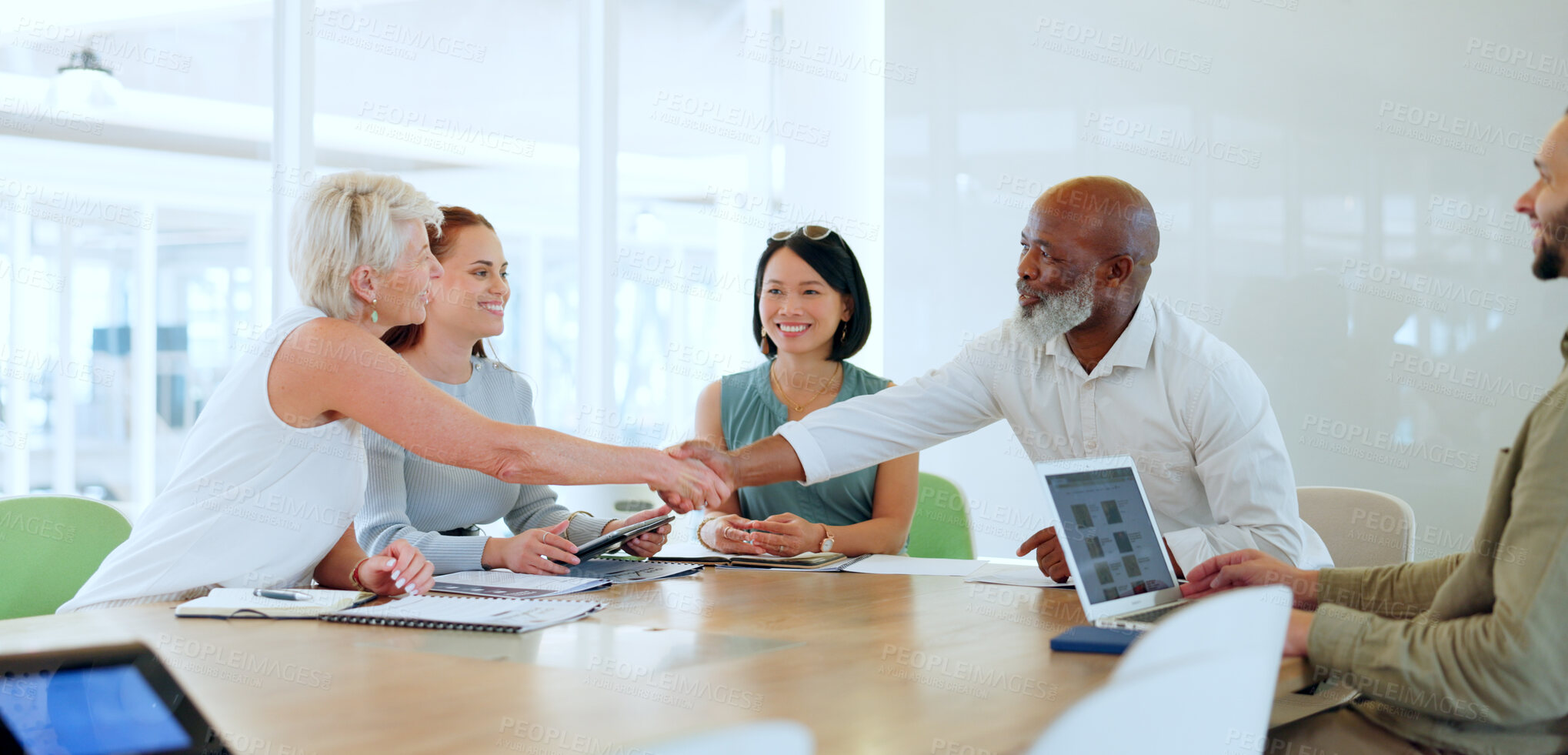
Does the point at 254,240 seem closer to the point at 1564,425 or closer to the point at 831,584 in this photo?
the point at 831,584

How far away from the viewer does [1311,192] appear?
3.83 m

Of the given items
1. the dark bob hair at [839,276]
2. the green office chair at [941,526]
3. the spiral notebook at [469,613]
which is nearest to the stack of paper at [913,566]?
the green office chair at [941,526]

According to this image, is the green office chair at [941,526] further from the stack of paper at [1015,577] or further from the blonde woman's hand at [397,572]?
the blonde woman's hand at [397,572]

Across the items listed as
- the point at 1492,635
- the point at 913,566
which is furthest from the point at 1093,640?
the point at 913,566

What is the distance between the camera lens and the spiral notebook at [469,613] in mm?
1638

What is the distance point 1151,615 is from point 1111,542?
0.42ft

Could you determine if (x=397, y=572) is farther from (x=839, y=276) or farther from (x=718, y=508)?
(x=839, y=276)

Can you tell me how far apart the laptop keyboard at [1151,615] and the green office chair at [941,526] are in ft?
4.21

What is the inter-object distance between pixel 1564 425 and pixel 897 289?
3.54m

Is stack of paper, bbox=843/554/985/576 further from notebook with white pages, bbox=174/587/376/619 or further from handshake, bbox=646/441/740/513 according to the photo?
notebook with white pages, bbox=174/587/376/619

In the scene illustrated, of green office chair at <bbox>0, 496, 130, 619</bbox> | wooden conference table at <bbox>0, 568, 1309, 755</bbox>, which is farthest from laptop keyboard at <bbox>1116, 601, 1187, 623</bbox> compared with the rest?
green office chair at <bbox>0, 496, 130, 619</bbox>

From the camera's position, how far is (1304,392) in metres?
3.83

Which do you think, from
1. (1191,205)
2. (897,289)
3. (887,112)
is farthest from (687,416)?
(1191,205)

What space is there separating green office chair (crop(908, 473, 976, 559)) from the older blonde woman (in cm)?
126
